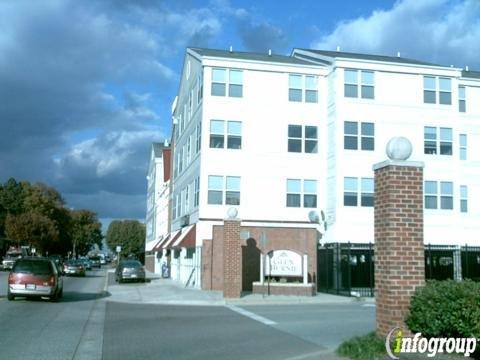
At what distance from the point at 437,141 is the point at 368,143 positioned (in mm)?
4085

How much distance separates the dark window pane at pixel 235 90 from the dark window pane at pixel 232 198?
534 centimetres

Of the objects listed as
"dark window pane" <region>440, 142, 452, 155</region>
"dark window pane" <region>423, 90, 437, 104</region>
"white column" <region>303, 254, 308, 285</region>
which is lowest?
"white column" <region>303, 254, 308, 285</region>

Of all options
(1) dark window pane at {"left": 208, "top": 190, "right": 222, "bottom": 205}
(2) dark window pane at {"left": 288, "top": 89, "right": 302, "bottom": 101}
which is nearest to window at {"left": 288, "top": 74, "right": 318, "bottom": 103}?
A: (2) dark window pane at {"left": 288, "top": 89, "right": 302, "bottom": 101}

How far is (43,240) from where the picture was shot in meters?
84.1

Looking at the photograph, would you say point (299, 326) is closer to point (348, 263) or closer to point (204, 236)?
point (348, 263)

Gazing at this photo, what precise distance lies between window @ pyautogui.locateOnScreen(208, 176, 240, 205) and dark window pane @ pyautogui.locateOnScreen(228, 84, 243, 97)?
178 inches

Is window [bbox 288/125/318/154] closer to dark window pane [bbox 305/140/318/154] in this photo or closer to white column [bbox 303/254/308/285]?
dark window pane [bbox 305/140/318/154]

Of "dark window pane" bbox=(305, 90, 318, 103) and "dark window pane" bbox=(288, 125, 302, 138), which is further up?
"dark window pane" bbox=(305, 90, 318, 103)

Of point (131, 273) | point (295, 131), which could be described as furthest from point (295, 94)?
point (131, 273)

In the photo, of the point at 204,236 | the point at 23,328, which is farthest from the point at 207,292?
the point at 23,328

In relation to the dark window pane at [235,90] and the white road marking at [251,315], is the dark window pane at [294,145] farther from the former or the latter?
the white road marking at [251,315]

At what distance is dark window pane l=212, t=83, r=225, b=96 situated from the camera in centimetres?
3309

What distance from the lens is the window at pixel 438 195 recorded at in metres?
33.2

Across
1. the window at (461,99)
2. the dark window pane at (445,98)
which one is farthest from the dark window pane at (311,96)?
the window at (461,99)
